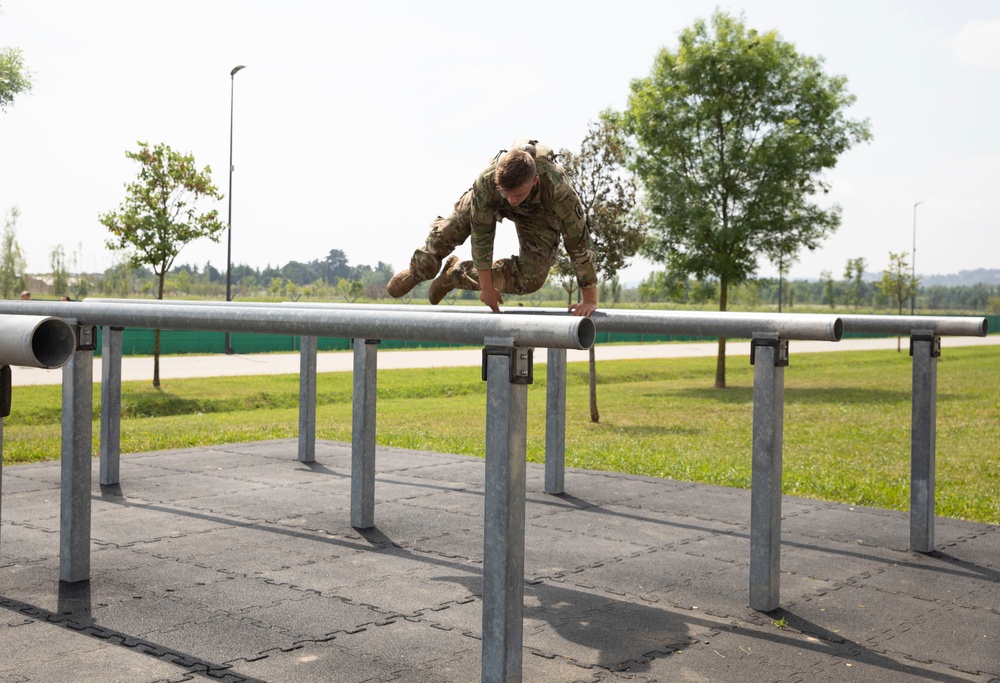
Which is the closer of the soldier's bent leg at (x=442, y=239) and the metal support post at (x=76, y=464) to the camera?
the metal support post at (x=76, y=464)

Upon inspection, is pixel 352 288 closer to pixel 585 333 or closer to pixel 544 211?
pixel 544 211

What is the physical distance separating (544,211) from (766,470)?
1829 millimetres

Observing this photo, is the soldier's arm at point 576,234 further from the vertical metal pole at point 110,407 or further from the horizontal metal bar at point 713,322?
the vertical metal pole at point 110,407

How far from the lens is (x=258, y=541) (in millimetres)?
6273

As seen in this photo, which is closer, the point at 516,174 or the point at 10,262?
the point at 516,174

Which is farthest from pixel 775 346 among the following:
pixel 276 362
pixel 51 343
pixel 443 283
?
pixel 276 362

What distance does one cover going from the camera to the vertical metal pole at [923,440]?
20.4 feet

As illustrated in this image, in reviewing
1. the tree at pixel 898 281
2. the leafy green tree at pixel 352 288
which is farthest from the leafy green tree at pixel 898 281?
the leafy green tree at pixel 352 288

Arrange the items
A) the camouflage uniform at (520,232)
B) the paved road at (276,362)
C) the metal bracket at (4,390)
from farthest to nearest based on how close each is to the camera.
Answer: the paved road at (276,362)
the camouflage uniform at (520,232)
the metal bracket at (4,390)

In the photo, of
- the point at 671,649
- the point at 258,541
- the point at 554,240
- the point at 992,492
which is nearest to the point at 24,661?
the point at 258,541

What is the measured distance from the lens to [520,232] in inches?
230

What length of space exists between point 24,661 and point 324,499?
3.78 m

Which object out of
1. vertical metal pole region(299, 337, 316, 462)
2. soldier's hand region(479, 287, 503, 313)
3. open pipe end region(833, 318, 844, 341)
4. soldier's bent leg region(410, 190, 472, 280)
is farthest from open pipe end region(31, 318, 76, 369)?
vertical metal pole region(299, 337, 316, 462)

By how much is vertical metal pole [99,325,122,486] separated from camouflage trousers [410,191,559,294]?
9.80ft
